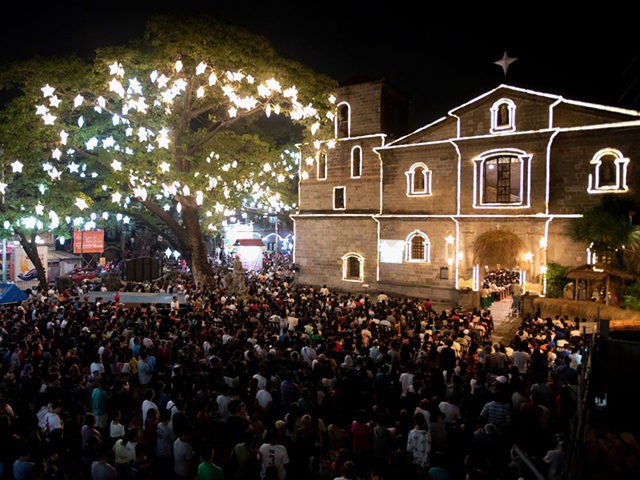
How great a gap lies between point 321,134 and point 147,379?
18.8 m

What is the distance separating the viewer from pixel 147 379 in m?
11.5

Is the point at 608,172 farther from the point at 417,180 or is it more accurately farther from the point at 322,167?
the point at 322,167

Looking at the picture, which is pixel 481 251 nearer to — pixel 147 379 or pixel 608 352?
pixel 608 352

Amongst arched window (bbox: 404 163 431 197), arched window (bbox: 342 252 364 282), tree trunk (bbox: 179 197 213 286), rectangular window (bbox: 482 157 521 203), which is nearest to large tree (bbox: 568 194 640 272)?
rectangular window (bbox: 482 157 521 203)

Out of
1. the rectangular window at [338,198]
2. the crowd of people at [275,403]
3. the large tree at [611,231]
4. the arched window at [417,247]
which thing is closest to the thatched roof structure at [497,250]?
the arched window at [417,247]

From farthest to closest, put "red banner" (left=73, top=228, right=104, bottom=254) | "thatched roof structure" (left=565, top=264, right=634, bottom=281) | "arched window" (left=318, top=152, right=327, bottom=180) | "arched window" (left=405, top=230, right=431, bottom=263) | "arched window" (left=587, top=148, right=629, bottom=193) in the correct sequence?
1. "red banner" (left=73, top=228, right=104, bottom=254)
2. "arched window" (left=318, top=152, right=327, bottom=180)
3. "arched window" (left=405, top=230, right=431, bottom=263)
4. "arched window" (left=587, top=148, right=629, bottom=193)
5. "thatched roof structure" (left=565, top=264, right=634, bottom=281)

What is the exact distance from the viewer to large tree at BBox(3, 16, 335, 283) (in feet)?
69.3

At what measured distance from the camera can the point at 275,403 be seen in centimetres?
930

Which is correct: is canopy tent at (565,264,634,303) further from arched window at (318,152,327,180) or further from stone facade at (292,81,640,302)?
arched window at (318,152,327,180)

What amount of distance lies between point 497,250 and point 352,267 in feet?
28.6

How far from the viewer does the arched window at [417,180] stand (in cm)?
2816

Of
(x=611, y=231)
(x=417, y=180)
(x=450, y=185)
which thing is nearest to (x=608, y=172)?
(x=611, y=231)

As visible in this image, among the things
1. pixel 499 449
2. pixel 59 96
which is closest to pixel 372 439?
pixel 499 449

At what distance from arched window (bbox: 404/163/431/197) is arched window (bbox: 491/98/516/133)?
439 centimetres
